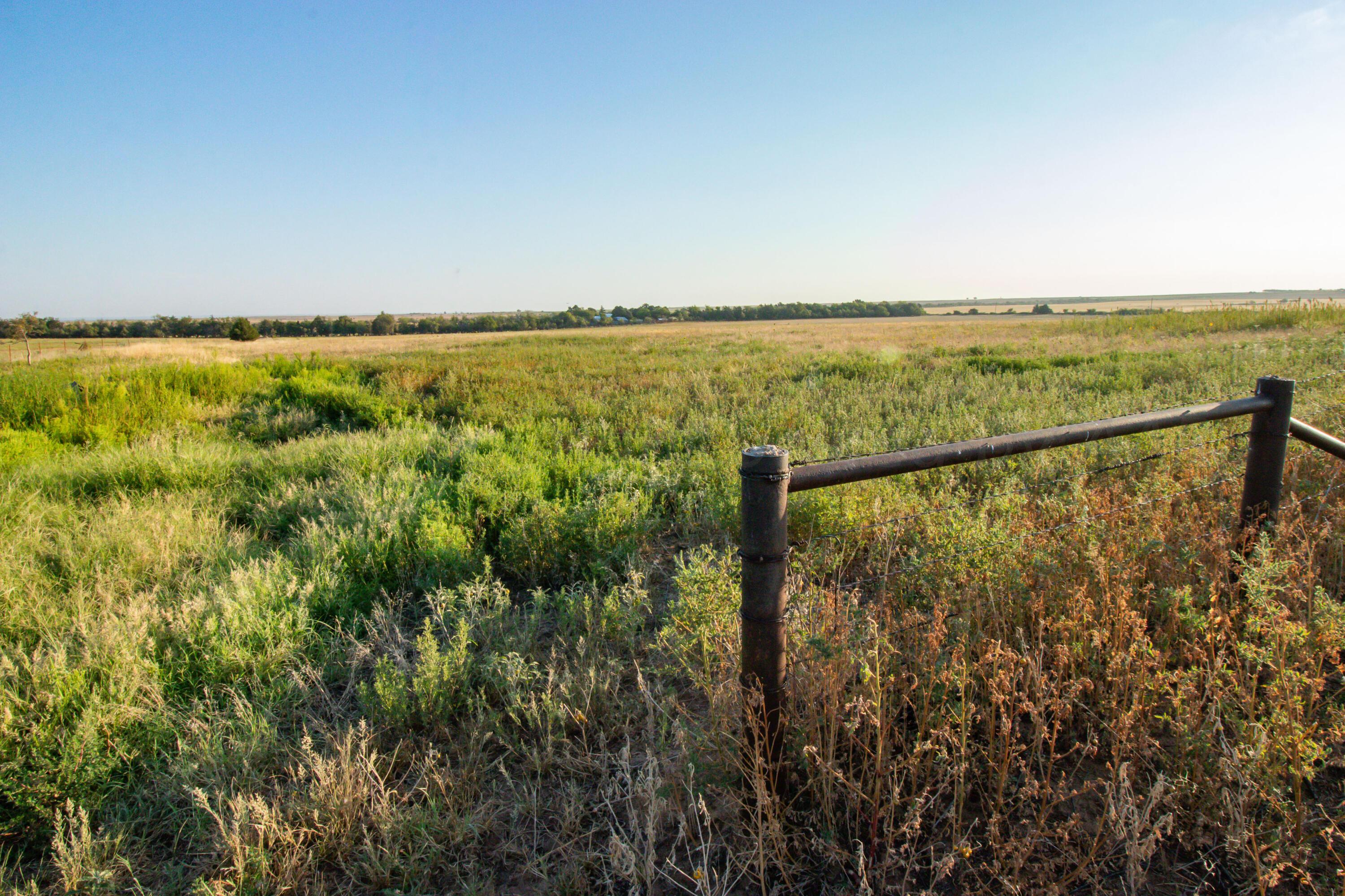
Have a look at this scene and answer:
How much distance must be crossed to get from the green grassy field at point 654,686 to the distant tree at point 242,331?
70927mm

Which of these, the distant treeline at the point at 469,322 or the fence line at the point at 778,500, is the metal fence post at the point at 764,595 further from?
the distant treeline at the point at 469,322

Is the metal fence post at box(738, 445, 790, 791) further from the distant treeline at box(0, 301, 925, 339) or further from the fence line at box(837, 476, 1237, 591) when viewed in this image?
the distant treeline at box(0, 301, 925, 339)

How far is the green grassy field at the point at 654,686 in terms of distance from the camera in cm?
210

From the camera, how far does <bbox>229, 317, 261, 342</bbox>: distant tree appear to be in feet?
214

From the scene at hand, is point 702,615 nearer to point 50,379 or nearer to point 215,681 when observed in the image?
point 215,681

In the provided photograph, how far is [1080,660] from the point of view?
108 inches

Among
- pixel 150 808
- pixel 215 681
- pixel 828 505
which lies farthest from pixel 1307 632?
pixel 215 681

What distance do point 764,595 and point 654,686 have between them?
1664 millimetres

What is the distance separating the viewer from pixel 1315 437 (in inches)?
127

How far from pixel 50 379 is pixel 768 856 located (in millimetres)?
18060

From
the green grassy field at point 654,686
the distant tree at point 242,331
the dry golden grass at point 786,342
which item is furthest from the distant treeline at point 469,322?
the green grassy field at point 654,686

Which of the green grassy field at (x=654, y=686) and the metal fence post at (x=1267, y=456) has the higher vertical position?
the metal fence post at (x=1267, y=456)

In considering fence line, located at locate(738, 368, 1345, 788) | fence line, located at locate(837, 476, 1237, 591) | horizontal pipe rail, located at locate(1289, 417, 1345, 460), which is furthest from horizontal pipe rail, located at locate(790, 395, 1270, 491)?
fence line, located at locate(837, 476, 1237, 591)

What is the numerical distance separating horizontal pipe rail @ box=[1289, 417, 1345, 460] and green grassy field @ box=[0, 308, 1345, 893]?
40 centimetres
